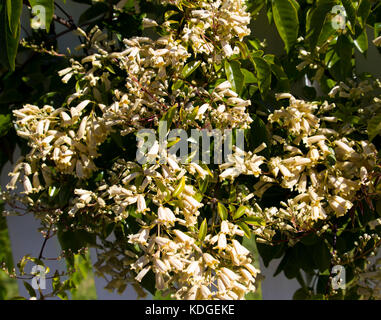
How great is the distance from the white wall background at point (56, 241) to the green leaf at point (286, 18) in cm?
37

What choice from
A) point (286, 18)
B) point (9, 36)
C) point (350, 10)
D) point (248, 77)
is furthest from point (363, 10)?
point (9, 36)

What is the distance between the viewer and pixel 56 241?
150 cm

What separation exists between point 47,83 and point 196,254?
726mm

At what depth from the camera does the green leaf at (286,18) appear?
3.28 feet

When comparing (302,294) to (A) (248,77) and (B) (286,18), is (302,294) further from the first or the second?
(B) (286,18)

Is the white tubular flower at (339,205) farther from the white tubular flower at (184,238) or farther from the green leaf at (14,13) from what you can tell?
the green leaf at (14,13)

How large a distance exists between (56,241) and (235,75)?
0.83 m

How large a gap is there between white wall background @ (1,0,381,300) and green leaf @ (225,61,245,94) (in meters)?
0.43

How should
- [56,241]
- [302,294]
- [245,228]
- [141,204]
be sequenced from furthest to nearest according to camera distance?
[56,241] < [302,294] < [245,228] < [141,204]

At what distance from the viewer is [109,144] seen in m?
1.14

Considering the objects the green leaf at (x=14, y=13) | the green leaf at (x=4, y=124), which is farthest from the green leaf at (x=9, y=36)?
the green leaf at (x=4, y=124)
